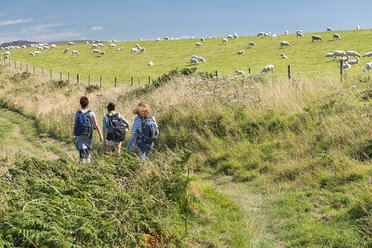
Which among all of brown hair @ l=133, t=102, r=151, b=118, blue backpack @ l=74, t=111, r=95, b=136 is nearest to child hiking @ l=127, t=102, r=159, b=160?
brown hair @ l=133, t=102, r=151, b=118

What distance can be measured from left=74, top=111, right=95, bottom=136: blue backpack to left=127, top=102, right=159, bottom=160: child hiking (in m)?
1.45

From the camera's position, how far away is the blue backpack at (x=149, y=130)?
8.23 m

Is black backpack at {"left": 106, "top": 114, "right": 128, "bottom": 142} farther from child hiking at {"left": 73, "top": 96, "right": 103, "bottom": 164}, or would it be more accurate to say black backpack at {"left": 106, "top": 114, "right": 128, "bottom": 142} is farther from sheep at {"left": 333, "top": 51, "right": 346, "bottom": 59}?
sheep at {"left": 333, "top": 51, "right": 346, "bottom": 59}

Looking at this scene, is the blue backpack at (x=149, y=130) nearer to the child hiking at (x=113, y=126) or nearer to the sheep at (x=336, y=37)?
the child hiking at (x=113, y=126)

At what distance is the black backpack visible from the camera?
30.0ft

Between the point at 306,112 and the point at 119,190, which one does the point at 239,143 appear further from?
the point at 119,190

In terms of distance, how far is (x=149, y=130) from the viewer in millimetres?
8258

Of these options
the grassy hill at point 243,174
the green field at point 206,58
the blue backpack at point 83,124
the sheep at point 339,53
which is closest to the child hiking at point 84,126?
the blue backpack at point 83,124

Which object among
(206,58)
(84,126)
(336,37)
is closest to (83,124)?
(84,126)

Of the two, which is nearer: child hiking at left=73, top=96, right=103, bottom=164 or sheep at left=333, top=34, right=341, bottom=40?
child hiking at left=73, top=96, right=103, bottom=164

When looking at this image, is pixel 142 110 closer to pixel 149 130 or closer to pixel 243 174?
pixel 149 130

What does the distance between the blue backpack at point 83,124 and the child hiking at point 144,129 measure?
1454mm

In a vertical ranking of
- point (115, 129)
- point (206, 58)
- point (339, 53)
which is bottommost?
point (115, 129)

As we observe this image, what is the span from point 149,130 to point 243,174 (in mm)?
2739
